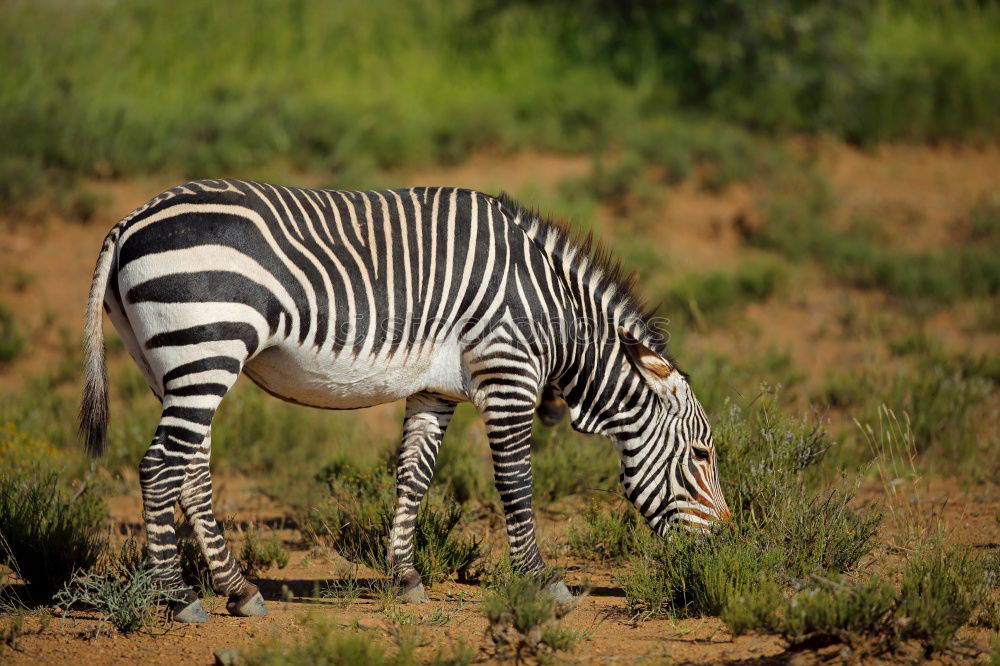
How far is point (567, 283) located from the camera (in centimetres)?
536

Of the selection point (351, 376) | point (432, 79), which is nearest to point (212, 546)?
point (351, 376)

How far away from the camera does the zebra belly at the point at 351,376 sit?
192 inches

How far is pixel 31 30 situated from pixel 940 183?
40.3ft

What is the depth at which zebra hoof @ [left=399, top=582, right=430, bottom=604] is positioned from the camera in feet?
17.3

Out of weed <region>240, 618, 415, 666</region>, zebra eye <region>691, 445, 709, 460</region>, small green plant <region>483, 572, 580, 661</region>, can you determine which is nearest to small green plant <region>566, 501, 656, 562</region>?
zebra eye <region>691, 445, 709, 460</region>

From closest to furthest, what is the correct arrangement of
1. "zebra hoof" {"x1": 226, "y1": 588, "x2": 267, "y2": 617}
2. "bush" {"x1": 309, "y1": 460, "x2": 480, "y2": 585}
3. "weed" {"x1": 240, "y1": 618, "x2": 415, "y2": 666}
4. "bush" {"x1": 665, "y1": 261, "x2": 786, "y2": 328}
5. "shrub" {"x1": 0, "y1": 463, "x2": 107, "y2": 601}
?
"weed" {"x1": 240, "y1": 618, "x2": 415, "y2": 666} < "zebra hoof" {"x1": 226, "y1": 588, "x2": 267, "y2": 617} < "shrub" {"x1": 0, "y1": 463, "x2": 107, "y2": 601} < "bush" {"x1": 309, "y1": 460, "x2": 480, "y2": 585} < "bush" {"x1": 665, "y1": 261, "x2": 786, "y2": 328}

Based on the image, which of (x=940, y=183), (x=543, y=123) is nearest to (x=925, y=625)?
(x=543, y=123)

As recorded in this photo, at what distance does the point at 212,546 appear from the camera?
4996 mm

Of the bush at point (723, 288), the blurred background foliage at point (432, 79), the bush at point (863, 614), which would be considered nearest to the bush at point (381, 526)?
the bush at point (863, 614)

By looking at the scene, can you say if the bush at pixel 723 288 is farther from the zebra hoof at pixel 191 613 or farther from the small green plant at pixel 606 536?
the zebra hoof at pixel 191 613

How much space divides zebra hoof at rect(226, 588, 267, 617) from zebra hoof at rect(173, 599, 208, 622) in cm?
18

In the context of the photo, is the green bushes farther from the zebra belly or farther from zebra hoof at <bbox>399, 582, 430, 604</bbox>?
the zebra belly

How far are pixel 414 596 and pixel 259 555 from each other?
114cm

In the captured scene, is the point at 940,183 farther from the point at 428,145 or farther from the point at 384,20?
the point at 384,20
